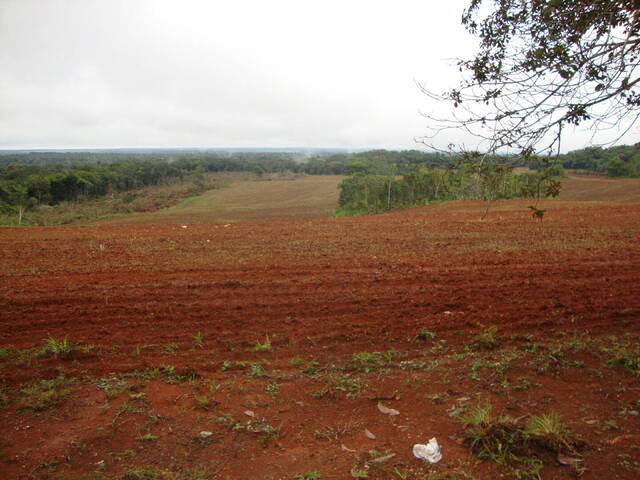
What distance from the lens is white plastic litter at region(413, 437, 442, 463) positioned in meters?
3.02

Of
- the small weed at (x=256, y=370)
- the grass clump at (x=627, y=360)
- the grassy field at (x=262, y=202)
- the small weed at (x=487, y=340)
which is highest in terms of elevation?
the grass clump at (x=627, y=360)

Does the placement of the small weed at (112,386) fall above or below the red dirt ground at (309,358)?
below

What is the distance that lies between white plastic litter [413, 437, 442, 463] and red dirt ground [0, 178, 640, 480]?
63mm

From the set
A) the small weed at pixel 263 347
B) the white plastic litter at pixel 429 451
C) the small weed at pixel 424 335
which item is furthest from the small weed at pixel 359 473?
the small weed at pixel 424 335

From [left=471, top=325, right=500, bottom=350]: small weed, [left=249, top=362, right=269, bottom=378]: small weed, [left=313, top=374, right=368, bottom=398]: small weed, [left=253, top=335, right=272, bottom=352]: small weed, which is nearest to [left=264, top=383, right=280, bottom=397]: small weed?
[left=249, top=362, right=269, bottom=378]: small weed

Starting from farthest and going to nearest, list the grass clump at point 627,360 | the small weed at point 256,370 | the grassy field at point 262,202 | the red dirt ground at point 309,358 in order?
the grassy field at point 262,202 < the small weed at point 256,370 < the grass clump at point 627,360 < the red dirt ground at point 309,358

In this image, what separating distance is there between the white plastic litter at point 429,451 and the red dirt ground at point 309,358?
0.06m

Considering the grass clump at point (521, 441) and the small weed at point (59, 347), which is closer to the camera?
the grass clump at point (521, 441)

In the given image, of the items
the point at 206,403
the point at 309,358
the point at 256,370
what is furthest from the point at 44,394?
the point at 309,358

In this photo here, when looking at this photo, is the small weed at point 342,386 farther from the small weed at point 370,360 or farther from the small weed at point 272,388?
the small weed at point 272,388

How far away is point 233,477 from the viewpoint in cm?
292

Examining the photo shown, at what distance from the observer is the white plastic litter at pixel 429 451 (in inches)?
119

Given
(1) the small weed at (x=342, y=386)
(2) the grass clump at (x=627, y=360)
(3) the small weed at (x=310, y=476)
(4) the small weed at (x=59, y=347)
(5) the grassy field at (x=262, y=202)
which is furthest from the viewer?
(5) the grassy field at (x=262, y=202)

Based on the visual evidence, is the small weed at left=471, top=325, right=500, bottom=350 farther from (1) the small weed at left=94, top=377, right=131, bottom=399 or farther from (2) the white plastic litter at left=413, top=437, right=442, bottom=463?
(1) the small weed at left=94, top=377, right=131, bottom=399
